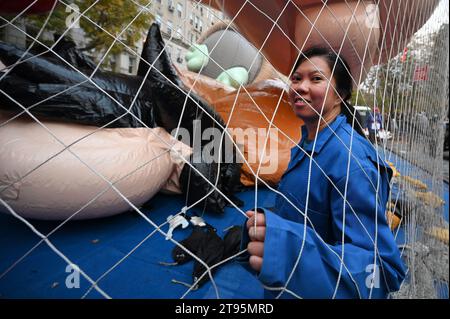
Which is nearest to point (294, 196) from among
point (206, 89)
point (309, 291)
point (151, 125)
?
point (309, 291)

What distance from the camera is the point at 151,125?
49.8 inches

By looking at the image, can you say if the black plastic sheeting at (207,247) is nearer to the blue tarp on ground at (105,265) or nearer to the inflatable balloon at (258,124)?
the blue tarp on ground at (105,265)

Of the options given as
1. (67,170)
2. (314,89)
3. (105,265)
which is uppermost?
(314,89)

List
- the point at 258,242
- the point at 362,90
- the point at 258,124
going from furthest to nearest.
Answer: the point at 258,124 → the point at 362,90 → the point at 258,242

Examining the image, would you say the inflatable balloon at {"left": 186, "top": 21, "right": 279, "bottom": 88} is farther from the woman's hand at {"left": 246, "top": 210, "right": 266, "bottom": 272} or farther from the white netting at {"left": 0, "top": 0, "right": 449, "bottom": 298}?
the woman's hand at {"left": 246, "top": 210, "right": 266, "bottom": 272}

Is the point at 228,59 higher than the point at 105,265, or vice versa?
the point at 228,59

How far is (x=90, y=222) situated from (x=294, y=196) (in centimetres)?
94

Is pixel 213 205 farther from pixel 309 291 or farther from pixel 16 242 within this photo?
pixel 309 291

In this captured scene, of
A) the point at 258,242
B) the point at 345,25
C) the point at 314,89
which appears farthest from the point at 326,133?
the point at 345,25

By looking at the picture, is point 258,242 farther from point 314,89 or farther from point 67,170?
point 67,170

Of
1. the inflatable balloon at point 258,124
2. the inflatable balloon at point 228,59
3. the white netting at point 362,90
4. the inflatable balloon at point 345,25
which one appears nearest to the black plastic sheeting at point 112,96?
the white netting at point 362,90

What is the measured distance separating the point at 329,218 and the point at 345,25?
2.46 feet

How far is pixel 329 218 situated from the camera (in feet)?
1.65

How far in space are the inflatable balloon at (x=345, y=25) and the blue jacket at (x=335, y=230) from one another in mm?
305
